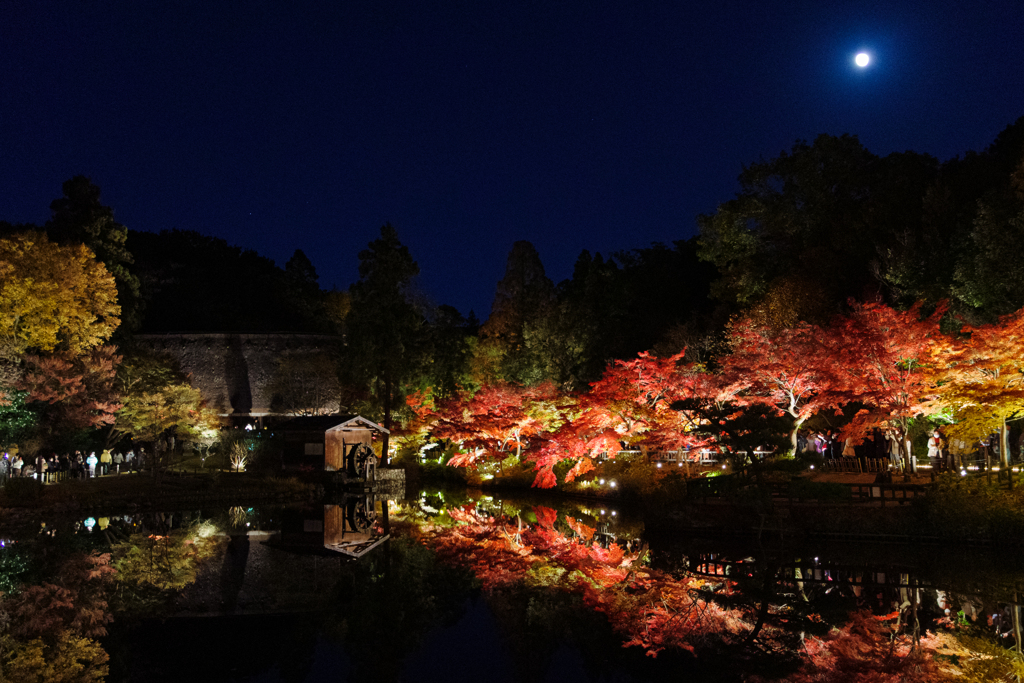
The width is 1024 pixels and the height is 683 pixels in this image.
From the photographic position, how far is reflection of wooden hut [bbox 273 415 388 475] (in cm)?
2845

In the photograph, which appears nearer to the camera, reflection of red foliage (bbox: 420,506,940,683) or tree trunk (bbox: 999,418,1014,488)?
reflection of red foliage (bbox: 420,506,940,683)

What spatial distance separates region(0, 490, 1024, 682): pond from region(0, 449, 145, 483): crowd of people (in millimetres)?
4725

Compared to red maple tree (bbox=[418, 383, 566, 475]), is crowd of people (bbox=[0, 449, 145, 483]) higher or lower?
lower

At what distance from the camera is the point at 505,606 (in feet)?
38.8

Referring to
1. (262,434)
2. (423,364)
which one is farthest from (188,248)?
(423,364)

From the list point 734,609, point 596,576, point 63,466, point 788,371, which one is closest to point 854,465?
point 788,371

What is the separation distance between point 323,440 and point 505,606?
18102mm

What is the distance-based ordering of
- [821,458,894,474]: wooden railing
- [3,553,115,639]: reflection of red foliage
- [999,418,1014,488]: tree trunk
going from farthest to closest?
[821,458,894,474]: wooden railing
[999,418,1014,488]: tree trunk
[3,553,115,639]: reflection of red foliage

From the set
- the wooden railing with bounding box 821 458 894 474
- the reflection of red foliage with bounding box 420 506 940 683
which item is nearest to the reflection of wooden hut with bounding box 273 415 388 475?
the reflection of red foliage with bounding box 420 506 940 683

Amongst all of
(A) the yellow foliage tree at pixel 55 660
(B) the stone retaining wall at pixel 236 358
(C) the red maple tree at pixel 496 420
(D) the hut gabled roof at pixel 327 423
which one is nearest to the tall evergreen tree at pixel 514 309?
(C) the red maple tree at pixel 496 420

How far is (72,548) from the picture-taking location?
15.7 metres

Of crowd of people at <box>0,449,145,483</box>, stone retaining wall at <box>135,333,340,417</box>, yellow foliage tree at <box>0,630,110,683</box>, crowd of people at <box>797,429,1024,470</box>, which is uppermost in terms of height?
stone retaining wall at <box>135,333,340,417</box>

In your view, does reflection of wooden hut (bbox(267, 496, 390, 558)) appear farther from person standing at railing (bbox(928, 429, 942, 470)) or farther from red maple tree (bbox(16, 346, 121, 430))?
person standing at railing (bbox(928, 429, 942, 470))

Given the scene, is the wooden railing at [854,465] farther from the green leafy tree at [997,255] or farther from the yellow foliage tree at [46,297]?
the yellow foliage tree at [46,297]
